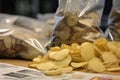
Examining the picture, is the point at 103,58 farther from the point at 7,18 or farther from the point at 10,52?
the point at 7,18

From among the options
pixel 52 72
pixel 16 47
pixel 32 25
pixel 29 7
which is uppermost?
pixel 29 7

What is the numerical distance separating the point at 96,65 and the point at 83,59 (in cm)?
4

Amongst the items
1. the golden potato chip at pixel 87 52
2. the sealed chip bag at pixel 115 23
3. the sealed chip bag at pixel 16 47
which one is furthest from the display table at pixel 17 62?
the sealed chip bag at pixel 115 23

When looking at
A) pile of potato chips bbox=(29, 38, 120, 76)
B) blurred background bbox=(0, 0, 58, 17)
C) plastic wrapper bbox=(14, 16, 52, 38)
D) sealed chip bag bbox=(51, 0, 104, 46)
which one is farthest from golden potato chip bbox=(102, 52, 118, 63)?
blurred background bbox=(0, 0, 58, 17)

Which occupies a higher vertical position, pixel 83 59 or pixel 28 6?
pixel 28 6

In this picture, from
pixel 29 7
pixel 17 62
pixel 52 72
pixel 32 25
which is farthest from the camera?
pixel 29 7

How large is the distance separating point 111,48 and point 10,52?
248 millimetres

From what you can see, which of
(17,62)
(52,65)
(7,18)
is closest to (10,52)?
(17,62)

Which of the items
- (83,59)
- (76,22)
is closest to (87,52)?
(83,59)

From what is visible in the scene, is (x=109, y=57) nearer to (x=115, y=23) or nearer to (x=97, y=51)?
(x=97, y=51)

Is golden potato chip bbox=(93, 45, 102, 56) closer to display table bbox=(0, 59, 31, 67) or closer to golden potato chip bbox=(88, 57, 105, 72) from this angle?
golden potato chip bbox=(88, 57, 105, 72)

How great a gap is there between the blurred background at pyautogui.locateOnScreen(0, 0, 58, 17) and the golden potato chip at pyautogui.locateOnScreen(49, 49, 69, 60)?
138cm

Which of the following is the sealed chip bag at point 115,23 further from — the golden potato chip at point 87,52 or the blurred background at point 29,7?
the blurred background at point 29,7

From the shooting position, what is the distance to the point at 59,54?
0.60 meters
